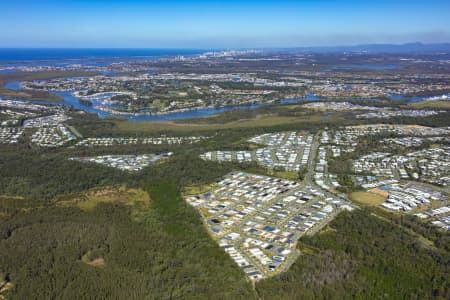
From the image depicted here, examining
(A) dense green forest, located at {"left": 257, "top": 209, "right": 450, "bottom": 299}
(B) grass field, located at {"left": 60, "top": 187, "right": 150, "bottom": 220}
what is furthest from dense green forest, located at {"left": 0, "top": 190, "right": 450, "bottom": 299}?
(B) grass field, located at {"left": 60, "top": 187, "right": 150, "bottom": 220}

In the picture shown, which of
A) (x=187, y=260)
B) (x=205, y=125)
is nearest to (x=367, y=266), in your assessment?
(x=187, y=260)

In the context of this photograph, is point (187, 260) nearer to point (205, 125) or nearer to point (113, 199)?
point (113, 199)

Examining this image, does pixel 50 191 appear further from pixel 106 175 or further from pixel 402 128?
pixel 402 128

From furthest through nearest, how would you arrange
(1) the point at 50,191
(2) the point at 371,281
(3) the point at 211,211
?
(1) the point at 50,191 → (3) the point at 211,211 → (2) the point at 371,281

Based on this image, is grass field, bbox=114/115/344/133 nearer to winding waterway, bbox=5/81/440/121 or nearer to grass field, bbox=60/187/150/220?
winding waterway, bbox=5/81/440/121

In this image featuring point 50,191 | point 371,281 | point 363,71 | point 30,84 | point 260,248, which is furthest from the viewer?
point 363,71

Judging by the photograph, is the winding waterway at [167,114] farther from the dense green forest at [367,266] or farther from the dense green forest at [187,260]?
the dense green forest at [367,266]

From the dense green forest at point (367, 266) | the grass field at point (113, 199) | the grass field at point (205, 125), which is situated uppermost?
the grass field at point (205, 125)

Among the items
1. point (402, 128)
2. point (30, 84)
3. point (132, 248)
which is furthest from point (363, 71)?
point (132, 248)

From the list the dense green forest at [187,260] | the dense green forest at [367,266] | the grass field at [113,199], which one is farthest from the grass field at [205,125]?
the dense green forest at [367,266]
